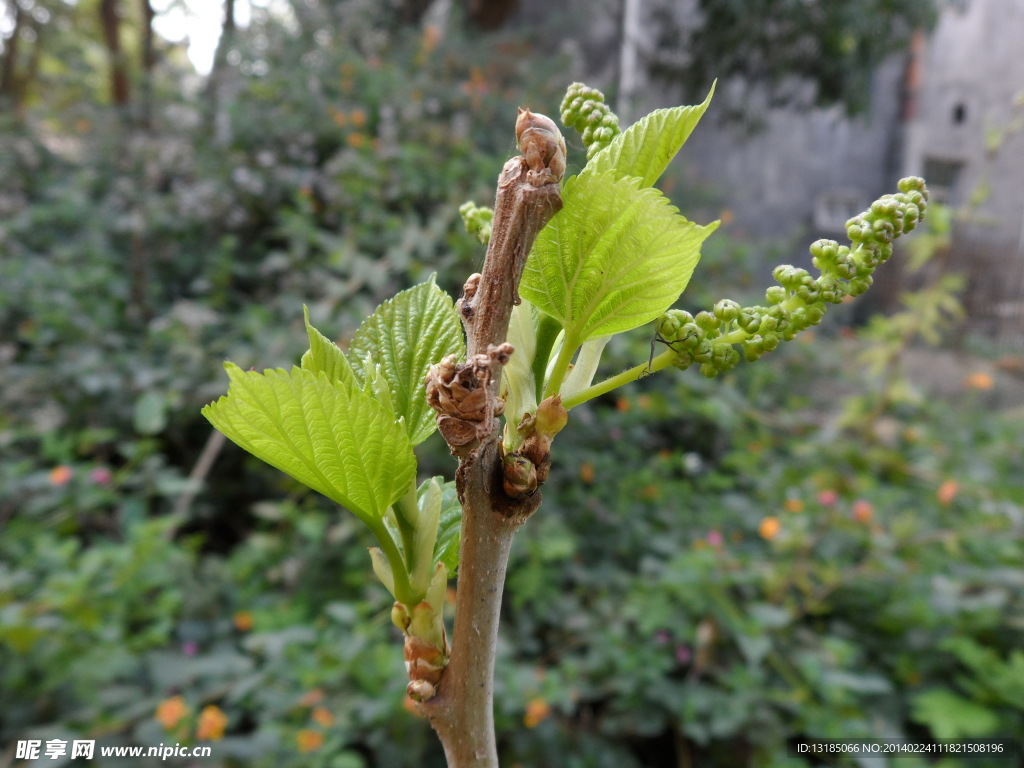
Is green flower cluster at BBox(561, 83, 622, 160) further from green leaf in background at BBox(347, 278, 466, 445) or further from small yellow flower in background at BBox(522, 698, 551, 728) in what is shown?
small yellow flower in background at BBox(522, 698, 551, 728)

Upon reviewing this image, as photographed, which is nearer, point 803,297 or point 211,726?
point 803,297

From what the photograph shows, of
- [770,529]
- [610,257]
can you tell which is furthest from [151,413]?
[610,257]

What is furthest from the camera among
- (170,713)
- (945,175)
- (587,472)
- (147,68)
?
(945,175)

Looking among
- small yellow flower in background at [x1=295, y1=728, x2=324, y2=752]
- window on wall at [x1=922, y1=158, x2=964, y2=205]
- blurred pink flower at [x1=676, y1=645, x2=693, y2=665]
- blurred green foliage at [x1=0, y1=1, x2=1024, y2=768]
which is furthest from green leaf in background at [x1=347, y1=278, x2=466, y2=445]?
window on wall at [x1=922, y1=158, x2=964, y2=205]

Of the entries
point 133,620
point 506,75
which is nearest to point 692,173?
point 506,75

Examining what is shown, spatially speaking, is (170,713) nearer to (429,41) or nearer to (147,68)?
(429,41)

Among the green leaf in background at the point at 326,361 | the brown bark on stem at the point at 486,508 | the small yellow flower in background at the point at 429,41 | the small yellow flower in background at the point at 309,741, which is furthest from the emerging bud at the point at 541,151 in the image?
the small yellow flower in background at the point at 429,41
